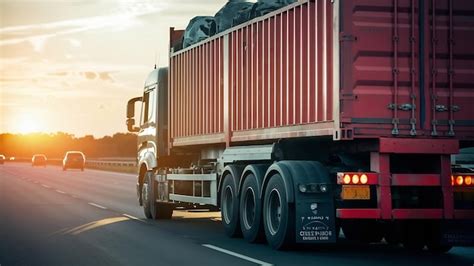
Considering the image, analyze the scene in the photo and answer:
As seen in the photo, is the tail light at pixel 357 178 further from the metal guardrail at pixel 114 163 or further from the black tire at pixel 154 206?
the metal guardrail at pixel 114 163

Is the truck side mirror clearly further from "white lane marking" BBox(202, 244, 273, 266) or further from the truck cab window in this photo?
"white lane marking" BBox(202, 244, 273, 266)

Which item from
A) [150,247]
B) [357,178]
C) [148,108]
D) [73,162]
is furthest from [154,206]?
[73,162]

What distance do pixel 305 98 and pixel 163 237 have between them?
13.0ft

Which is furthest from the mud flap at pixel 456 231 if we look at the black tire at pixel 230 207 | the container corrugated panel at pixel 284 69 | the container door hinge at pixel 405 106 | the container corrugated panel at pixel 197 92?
the container corrugated panel at pixel 197 92

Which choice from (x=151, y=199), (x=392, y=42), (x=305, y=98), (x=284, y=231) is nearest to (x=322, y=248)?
(x=284, y=231)

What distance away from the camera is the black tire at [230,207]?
15.9m

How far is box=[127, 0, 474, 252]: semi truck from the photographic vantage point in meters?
12.9

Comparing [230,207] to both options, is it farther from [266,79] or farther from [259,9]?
[259,9]

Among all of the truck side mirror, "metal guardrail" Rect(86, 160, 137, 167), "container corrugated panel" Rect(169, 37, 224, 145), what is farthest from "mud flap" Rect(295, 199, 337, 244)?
"metal guardrail" Rect(86, 160, 137, 167)

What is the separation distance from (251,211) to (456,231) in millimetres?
3392

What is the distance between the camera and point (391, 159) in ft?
44.3

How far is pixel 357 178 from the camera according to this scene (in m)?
13.0

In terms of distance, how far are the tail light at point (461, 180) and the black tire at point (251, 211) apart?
2.88 meters

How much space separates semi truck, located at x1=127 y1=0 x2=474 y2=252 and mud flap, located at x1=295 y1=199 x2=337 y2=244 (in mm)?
13
